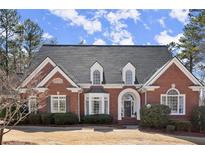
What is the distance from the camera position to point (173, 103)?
22.0m

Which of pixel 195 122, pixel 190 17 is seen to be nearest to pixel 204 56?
pixel 190 17

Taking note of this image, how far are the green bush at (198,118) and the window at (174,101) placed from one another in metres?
0.84

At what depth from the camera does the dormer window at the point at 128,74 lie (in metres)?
23.4

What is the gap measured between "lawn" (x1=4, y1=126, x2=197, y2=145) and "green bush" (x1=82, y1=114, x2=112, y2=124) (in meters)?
2.31

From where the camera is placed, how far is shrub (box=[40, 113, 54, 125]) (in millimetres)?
21438

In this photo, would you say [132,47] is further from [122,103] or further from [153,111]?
[153,111]

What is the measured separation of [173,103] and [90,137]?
6096 mm

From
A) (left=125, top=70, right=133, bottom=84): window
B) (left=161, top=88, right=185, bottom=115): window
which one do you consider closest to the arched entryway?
(left=125, top=70, right=133, bottom=84): window

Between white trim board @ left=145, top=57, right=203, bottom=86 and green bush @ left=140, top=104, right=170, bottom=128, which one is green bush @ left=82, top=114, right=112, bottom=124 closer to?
green bush @ left=140, top=104, right=170, bottom=128

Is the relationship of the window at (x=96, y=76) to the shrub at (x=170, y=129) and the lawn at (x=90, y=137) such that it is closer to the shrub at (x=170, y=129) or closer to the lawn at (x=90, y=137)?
the lawn at (x=90, y=137)

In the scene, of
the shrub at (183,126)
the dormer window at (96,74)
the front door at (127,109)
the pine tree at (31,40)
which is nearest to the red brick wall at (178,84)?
the front door at (127,109)

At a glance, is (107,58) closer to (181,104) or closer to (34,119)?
(181,104)

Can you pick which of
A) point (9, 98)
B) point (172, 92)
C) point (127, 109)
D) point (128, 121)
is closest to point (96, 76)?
point (127, 109)
